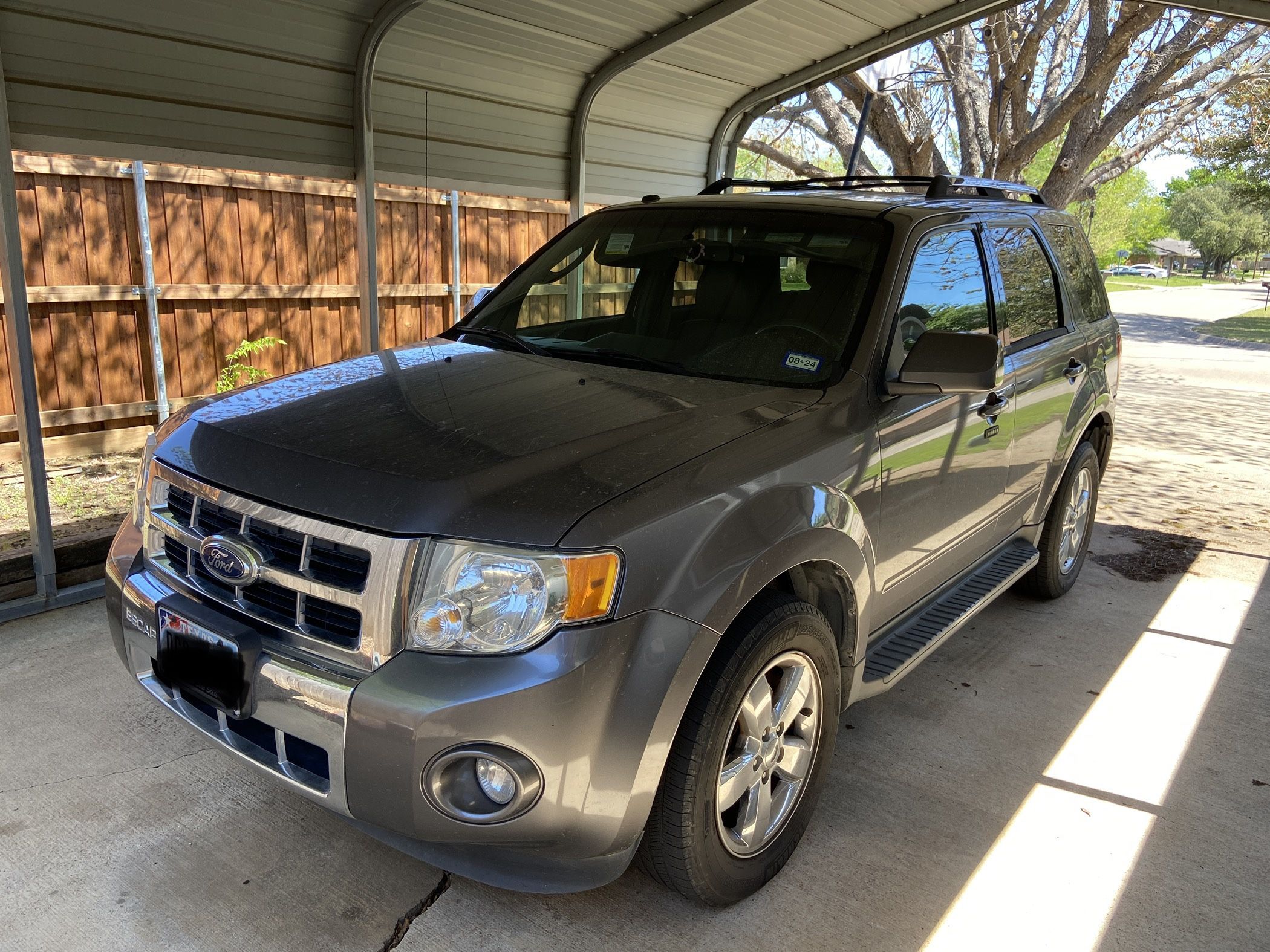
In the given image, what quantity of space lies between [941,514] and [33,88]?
13.3ft

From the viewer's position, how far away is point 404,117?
574 centimetres

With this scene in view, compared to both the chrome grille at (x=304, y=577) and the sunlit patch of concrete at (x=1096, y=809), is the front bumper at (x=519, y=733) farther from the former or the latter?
the sunlit patch of concrete at (x=1096, y=809)

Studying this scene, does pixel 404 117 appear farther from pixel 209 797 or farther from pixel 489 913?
pixel 489 913

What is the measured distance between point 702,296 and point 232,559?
184 centimetres

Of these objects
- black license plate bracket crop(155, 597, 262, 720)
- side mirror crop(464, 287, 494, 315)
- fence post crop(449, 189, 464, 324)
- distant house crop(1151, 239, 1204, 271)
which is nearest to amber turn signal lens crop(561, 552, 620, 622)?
black license plate bracket crop(155, 597, 262, 720)

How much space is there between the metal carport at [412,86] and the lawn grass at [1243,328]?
771 inches

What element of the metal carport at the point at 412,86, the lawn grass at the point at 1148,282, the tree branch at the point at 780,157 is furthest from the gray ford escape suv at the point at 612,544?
the lawn grass at the point at 1148,282

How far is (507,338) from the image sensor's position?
12.2 feet

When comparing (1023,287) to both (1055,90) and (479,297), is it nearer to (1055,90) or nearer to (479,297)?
(479,297)

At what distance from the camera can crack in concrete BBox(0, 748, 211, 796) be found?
3.14 metres

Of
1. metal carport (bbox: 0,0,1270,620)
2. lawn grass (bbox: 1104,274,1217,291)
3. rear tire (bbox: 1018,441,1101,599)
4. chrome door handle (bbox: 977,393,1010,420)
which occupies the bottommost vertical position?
lawn grass (bbox: 1104,274,1217,291)

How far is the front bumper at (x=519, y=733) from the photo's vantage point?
2.11m

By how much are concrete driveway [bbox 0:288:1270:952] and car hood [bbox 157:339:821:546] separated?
1135 millimetres

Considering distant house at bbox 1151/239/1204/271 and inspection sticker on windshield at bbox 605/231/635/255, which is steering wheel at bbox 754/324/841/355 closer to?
inspection sticker on windshield at bbox 605/231/635/255
